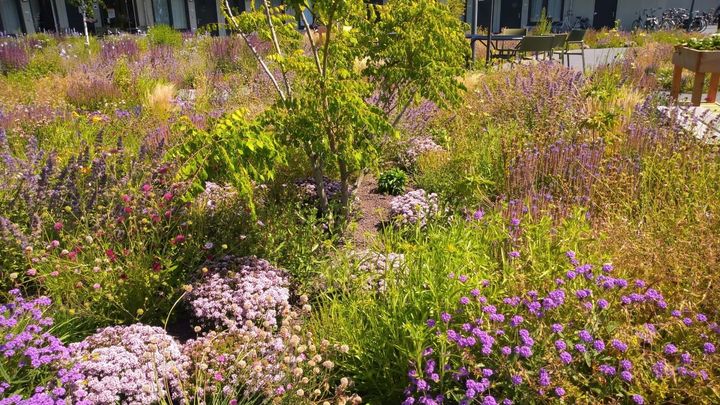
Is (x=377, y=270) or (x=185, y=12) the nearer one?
(x=377, y=270)

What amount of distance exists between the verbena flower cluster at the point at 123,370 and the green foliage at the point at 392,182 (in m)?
2.85

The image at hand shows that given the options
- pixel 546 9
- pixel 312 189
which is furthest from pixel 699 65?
pixel 546 9

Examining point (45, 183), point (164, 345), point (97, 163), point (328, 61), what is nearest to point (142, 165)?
point (97, 163)

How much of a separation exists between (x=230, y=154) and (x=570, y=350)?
81.0 inches

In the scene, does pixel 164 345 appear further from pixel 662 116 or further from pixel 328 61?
pixel 662 116

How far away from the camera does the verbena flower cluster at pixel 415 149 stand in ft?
18.9

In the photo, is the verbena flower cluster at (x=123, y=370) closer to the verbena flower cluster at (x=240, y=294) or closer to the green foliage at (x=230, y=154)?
the verbena flower cluster at (x=240, y=294)

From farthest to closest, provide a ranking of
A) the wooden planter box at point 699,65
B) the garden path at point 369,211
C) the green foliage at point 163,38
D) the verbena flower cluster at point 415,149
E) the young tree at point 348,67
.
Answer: the green foliage at point 163,38 → the wooden planter box at point 699,65 → the verbena flower cluster at point 415,149 → the garden path at point 369,211 → the young tree at point 348,67

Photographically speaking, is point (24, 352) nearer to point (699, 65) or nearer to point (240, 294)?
point (240, 294)

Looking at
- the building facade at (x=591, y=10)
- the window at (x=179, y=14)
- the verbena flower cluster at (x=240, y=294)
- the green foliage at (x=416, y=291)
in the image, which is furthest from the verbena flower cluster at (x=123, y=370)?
the building facade at (x=591, y=10)

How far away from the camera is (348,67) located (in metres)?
4.49

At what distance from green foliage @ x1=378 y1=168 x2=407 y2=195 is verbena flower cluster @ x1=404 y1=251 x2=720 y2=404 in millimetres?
2754

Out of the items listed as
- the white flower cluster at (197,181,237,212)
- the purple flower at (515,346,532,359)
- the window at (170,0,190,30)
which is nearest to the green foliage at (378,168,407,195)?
the white flower cluster at (197,181,237,212)

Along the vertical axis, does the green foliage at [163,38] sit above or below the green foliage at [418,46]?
below
